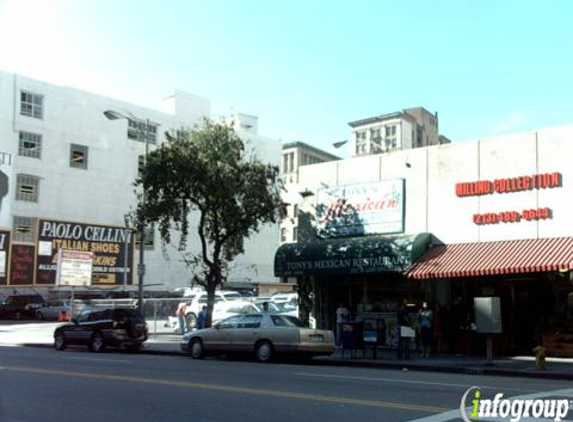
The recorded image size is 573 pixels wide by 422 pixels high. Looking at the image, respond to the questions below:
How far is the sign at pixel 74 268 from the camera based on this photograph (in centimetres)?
3859

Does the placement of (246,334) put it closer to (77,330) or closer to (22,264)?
(77,330)

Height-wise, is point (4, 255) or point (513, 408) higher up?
point (4, 255)

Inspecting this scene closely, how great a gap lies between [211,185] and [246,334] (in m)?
5.65

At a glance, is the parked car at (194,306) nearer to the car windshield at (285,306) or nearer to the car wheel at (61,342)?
the car windshield at (285,306)

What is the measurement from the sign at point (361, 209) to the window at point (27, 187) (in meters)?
32.6

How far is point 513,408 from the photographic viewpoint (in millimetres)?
9805

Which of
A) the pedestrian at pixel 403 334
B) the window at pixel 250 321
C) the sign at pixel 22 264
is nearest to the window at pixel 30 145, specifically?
the sign at pixel 22 264

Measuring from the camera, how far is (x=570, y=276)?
787 inches

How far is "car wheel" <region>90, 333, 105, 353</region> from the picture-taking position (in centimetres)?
2417

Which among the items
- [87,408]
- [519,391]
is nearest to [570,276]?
[519,391]

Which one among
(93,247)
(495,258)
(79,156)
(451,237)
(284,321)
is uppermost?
(79,156)

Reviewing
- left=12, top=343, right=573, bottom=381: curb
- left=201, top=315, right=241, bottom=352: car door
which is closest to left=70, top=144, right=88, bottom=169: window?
left=201, top=315, right=241, bottom=352: car door

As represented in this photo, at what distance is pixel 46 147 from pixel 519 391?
153 feet

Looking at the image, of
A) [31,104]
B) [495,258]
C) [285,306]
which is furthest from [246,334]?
[31,104]
